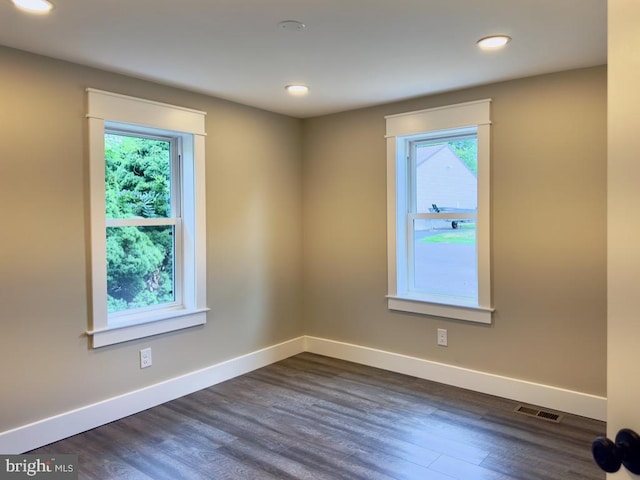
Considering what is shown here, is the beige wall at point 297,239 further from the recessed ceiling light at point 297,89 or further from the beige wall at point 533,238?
the recessed ceiling light at point 297,89

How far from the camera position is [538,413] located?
304cm

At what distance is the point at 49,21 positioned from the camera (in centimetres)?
218

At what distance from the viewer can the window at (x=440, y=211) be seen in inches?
133

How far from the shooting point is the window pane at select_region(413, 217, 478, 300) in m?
3.58

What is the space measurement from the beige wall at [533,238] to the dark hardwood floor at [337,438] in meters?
0.36

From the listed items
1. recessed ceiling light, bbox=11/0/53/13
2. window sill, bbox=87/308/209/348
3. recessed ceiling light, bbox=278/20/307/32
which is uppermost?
recessed ceiling light, bbox=278/20/307/32

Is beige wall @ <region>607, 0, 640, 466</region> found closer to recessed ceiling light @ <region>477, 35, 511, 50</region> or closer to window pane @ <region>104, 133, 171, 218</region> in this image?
recessed ceiling light @ <region>477, 35, 511, 50</region>

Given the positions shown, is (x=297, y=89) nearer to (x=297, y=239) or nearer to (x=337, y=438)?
(x=297, y=239)

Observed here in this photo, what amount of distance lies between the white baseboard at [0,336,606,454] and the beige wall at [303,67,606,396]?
74 mm

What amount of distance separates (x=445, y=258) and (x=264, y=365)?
186 cm

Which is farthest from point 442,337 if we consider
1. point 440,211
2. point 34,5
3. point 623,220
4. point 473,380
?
point 34,5

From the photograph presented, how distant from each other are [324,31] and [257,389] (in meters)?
2.61

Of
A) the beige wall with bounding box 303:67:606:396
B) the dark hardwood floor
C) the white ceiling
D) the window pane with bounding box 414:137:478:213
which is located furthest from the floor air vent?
the white ceiling

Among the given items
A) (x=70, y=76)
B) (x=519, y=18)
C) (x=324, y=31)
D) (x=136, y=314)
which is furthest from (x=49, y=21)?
(x=519, y=18)
